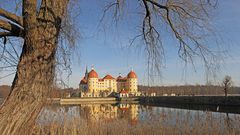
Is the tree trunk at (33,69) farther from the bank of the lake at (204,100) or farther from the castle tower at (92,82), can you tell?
the castle tower at (92,82)

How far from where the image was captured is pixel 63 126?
7.01 m

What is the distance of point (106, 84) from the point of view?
306 feet

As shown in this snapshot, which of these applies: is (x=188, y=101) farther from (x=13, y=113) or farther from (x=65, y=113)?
(x=13, y=113)

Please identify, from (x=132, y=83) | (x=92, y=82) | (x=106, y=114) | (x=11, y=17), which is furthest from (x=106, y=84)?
(x=11, y=17)

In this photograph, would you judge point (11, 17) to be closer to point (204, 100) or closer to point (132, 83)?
point (204, 100)

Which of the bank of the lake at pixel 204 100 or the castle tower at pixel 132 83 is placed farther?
the castle tower at pixel 132 83

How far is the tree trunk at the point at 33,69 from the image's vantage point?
10.8ft

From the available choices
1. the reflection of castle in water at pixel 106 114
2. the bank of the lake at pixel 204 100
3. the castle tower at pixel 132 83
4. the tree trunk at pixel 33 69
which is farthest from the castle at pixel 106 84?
the tree trunk at pixel 33 69

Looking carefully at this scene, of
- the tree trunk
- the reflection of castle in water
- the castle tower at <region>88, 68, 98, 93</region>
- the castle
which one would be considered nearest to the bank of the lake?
the reflection of castle in water

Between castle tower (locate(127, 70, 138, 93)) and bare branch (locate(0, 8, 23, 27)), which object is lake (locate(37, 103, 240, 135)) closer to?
bare branch (locate(0, 8, 23, 27))

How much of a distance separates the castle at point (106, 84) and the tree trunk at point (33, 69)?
77.8m

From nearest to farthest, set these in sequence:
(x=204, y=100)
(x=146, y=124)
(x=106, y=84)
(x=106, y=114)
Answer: (x=146, y=124)
(x=106, y=114)
(x=204, y=100)
(x=106, y=84)

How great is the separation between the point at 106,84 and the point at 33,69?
90.2 metres

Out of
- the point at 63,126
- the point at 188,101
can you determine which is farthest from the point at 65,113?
the point at 188,101
